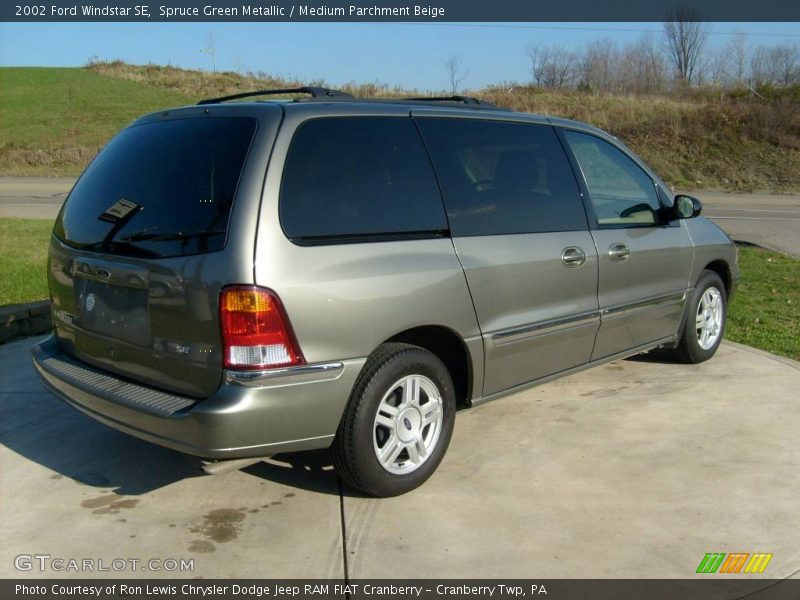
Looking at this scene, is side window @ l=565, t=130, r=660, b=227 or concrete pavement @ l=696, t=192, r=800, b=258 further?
concrete pavement @ l=696, t=192, r=800, b=258

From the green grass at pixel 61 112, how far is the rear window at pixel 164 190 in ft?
89.9

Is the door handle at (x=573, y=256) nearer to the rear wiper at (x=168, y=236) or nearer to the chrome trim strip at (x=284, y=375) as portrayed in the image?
the chrome trim strip at (x=284, y=375)

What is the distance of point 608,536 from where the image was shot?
359 cm

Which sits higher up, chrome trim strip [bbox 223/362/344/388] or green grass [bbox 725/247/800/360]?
chrome trim strip [bbox 223/362/344/388]

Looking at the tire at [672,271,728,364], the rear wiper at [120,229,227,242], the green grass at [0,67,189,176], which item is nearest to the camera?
the rear wiper at [120,229,227,242]

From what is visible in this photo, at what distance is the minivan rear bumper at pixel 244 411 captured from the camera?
10.9ft

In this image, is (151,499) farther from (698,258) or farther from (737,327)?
(737,327)

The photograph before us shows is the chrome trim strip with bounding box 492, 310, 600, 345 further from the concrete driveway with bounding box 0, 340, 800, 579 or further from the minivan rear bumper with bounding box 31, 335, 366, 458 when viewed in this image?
the minivan rear bumper with bounding box 31, 335, 366, 458

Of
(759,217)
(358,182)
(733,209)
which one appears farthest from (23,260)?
(733,209)

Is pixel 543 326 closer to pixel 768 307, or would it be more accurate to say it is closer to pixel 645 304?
pixel 645 304

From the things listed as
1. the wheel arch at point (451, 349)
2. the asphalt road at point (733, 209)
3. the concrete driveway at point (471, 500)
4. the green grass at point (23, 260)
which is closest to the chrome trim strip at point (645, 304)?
the concrete driveway at point (471, 500)

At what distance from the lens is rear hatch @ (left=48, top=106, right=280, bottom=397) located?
3.37m
